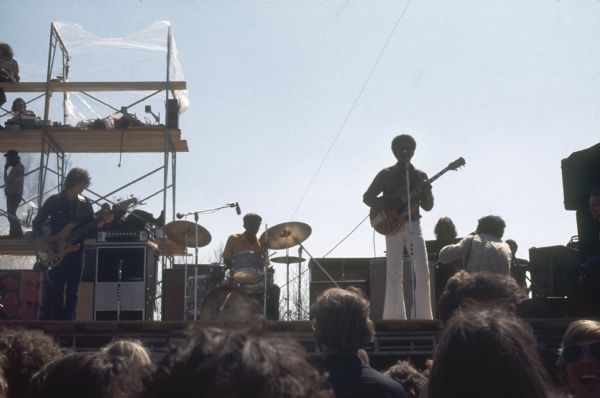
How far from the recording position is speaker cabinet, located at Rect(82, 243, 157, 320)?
9836mm

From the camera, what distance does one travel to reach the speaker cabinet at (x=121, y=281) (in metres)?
9.84

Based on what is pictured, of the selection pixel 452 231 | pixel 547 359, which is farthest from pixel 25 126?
pixel 547 359

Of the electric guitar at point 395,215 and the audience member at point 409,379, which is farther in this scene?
the electric guitar at point 395,215

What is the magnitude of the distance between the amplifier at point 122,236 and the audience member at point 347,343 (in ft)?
21.8

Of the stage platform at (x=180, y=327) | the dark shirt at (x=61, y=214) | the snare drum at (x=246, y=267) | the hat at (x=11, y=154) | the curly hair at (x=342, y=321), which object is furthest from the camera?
the hat at (x=11, y=154)

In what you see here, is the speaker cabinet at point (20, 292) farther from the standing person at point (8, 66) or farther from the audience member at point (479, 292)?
the audience member at point (479, 292)

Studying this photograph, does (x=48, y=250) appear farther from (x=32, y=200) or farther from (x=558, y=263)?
(x=558, y=263)

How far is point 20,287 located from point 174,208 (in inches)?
141

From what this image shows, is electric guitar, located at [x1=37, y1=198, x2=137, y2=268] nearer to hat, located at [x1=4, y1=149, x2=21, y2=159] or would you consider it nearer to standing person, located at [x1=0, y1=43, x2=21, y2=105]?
hat, located at [x1=4, y1=149, x2=21, y2=159]

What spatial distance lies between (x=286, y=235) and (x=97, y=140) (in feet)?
12.5

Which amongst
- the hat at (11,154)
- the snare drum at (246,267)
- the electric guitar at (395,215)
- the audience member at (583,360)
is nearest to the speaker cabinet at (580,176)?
the electric guitar at (395,215)

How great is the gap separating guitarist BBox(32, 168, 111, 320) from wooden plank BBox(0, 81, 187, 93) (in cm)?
333

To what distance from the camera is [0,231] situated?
1223 cm

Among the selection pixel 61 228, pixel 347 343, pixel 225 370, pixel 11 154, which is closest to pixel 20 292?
pixel 61 228
